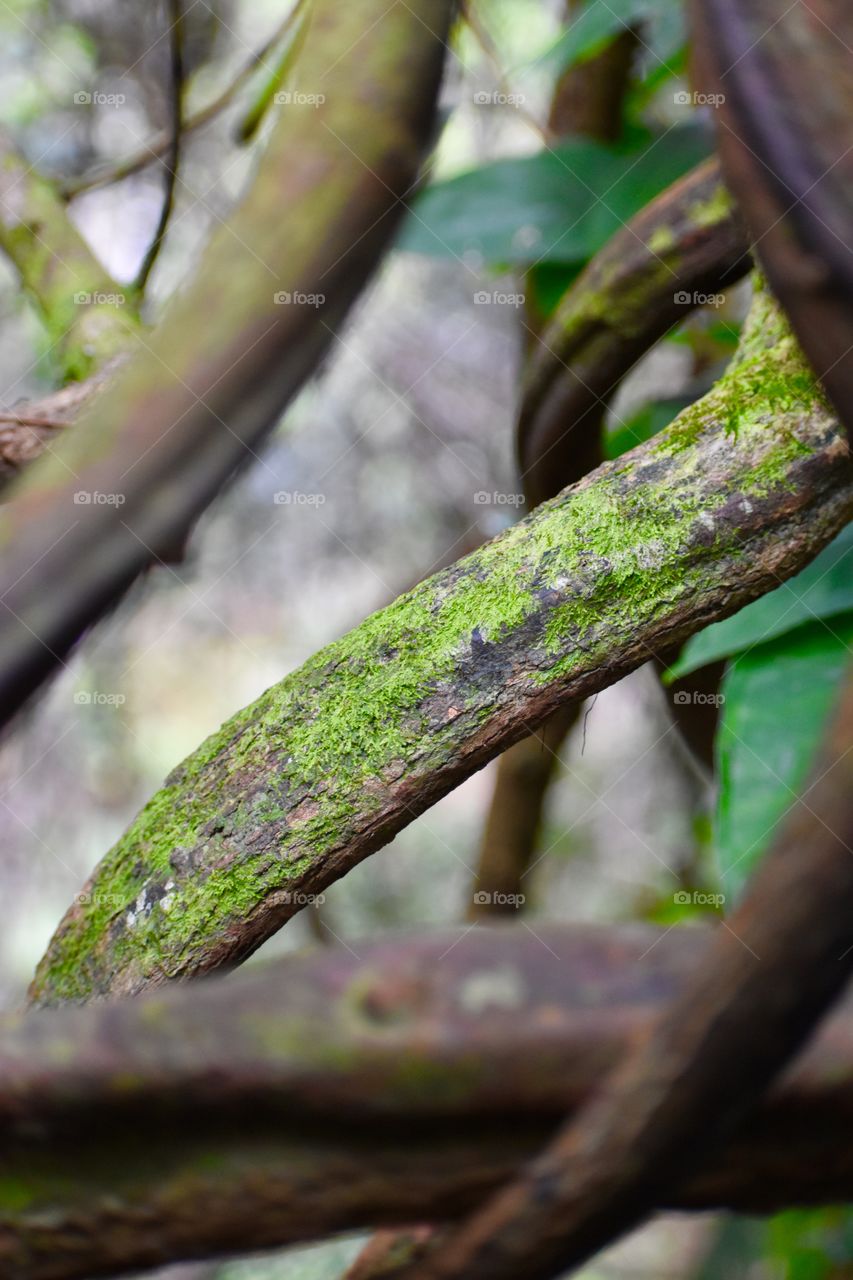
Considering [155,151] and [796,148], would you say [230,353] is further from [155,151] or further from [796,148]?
[155,151]

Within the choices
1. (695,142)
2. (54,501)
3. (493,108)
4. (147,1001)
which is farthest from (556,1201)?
(493,108)

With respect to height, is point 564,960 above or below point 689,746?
below

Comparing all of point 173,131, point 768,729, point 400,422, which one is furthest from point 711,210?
point 400,422

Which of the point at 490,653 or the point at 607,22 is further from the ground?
the point at 607,22

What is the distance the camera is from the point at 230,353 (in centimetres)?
33

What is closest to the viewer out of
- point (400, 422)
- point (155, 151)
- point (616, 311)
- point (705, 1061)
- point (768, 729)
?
point (705, 1061)

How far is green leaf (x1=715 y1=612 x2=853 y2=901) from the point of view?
0.86 metres

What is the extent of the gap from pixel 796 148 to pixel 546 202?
1.23 meters

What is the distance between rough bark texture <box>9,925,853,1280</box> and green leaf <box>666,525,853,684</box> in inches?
23.0

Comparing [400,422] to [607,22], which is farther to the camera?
[400,422]

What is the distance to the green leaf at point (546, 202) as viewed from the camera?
1492 millimetres

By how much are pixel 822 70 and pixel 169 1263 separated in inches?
21.0

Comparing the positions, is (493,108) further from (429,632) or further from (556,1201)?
(556,1201)

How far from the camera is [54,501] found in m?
0.33
